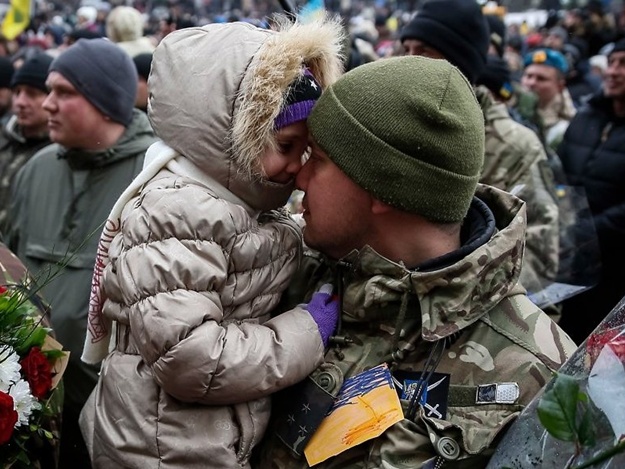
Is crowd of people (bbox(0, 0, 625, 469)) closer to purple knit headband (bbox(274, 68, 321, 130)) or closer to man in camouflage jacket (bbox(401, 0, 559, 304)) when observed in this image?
purple knit headband (bbox(274, 68, 321, 130))

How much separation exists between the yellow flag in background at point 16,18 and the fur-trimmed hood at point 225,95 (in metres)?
8.95

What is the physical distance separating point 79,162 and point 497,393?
2812 mm

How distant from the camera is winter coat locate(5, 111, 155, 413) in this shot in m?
3.85

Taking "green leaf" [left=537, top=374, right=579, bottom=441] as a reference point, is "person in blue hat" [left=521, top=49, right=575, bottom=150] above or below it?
below

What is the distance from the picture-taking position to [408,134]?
210 cm

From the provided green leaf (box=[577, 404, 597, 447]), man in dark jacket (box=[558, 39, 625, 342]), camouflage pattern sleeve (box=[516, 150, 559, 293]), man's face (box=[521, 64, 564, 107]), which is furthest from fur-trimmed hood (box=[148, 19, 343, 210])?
man's face (box=[521, 64, 564, 107])

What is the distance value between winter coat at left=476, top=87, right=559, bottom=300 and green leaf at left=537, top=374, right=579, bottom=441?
2.31m

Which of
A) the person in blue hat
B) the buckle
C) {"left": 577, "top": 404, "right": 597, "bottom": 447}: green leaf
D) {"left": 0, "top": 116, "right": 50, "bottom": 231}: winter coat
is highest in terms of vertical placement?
{"left": 577, "top": 404, "right": 597, "bottom": 447}: green leaf

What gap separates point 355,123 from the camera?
7.03 ft

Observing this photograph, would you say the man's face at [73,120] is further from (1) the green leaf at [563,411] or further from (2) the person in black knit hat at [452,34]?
(1) the green leaf at [563,411]

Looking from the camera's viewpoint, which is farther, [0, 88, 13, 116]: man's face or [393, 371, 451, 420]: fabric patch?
[0, 88, 13, 116]: man's face

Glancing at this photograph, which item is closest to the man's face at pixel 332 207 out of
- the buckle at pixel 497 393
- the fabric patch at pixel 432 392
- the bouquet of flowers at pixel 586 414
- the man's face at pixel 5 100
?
the fabric patch at pixel 432 392

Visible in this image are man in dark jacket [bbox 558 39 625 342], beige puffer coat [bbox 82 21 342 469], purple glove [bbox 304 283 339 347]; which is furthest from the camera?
→ man in dark jacket [bbox 558 39 625 342]

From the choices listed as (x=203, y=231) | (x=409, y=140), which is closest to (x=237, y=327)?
(x=203, y=231)
